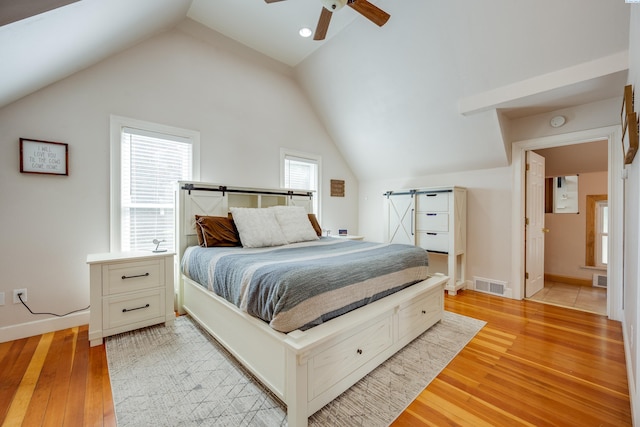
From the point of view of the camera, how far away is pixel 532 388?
5.84ft

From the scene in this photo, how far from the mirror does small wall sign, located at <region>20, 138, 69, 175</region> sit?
7.01 meters

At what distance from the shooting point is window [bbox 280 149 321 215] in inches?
173

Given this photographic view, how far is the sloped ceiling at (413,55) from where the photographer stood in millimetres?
2113

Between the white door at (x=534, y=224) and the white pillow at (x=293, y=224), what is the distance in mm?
3036

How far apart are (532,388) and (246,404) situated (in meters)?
1.89

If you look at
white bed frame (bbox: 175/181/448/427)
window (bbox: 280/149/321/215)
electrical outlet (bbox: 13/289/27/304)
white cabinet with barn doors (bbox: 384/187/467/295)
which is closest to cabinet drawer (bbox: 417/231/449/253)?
white cabinet with barn doors (bbox: 384/187/467/295)

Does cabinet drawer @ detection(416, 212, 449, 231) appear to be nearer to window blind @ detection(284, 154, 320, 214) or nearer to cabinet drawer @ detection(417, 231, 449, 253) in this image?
cabinet drawer @ detection(417, 231, 449, 253)

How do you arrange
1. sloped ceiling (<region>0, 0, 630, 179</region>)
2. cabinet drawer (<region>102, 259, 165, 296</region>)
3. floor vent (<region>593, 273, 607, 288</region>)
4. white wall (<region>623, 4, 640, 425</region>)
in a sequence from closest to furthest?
1. white wall (<region>623, 4, 640, 425</region>)
2. sloped ceiling (<region>0, 0, 630, 179</region>)
3. cabinet drawer (<region>102, 259, 165, 296</region>)
4. floor vent (<region>593, 273, 607, 288</region>)

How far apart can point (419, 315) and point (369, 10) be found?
2748mm

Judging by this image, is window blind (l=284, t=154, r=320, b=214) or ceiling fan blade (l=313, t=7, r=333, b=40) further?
window blind (l=284, t=154, r=320, b=214)

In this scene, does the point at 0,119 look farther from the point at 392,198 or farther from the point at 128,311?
the point at 392,198

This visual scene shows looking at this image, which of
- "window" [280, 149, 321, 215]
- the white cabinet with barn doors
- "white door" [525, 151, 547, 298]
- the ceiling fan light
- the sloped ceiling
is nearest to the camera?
the ceiling fan light

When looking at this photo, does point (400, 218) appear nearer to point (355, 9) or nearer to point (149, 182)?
point (355, 9)

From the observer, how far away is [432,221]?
13.3ft
